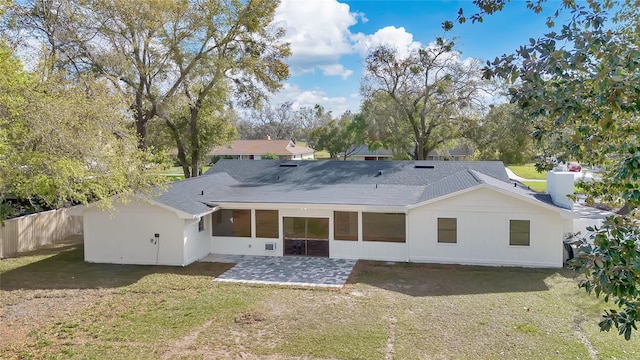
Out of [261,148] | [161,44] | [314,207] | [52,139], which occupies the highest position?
[161,44]

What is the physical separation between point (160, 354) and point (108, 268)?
7.83m

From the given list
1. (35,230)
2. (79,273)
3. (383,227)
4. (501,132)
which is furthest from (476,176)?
(35,230)

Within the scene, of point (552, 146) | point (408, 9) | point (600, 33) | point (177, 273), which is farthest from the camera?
point (177, 273)

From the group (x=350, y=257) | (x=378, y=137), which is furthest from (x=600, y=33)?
(x=378, y=137)

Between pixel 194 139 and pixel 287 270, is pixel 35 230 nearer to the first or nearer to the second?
pixel 194 139

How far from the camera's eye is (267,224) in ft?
56.0

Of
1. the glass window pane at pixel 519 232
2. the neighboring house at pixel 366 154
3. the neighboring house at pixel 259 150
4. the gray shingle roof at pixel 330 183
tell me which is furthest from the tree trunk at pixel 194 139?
the neighboring house at pixel 259 150

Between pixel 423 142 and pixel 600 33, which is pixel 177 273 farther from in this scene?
pixel 423 142

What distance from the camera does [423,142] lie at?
3180cm

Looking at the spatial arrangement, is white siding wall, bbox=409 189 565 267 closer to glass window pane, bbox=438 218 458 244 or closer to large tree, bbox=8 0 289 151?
glass window pane, bbox=438 218 458 244

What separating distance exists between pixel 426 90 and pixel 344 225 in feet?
54.4

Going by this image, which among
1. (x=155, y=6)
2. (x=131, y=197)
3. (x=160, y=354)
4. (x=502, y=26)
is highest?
(x=155, y=6)

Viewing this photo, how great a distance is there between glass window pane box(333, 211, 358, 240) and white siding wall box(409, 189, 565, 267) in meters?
2.05

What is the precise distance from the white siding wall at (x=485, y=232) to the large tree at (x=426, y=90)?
14.7 m
